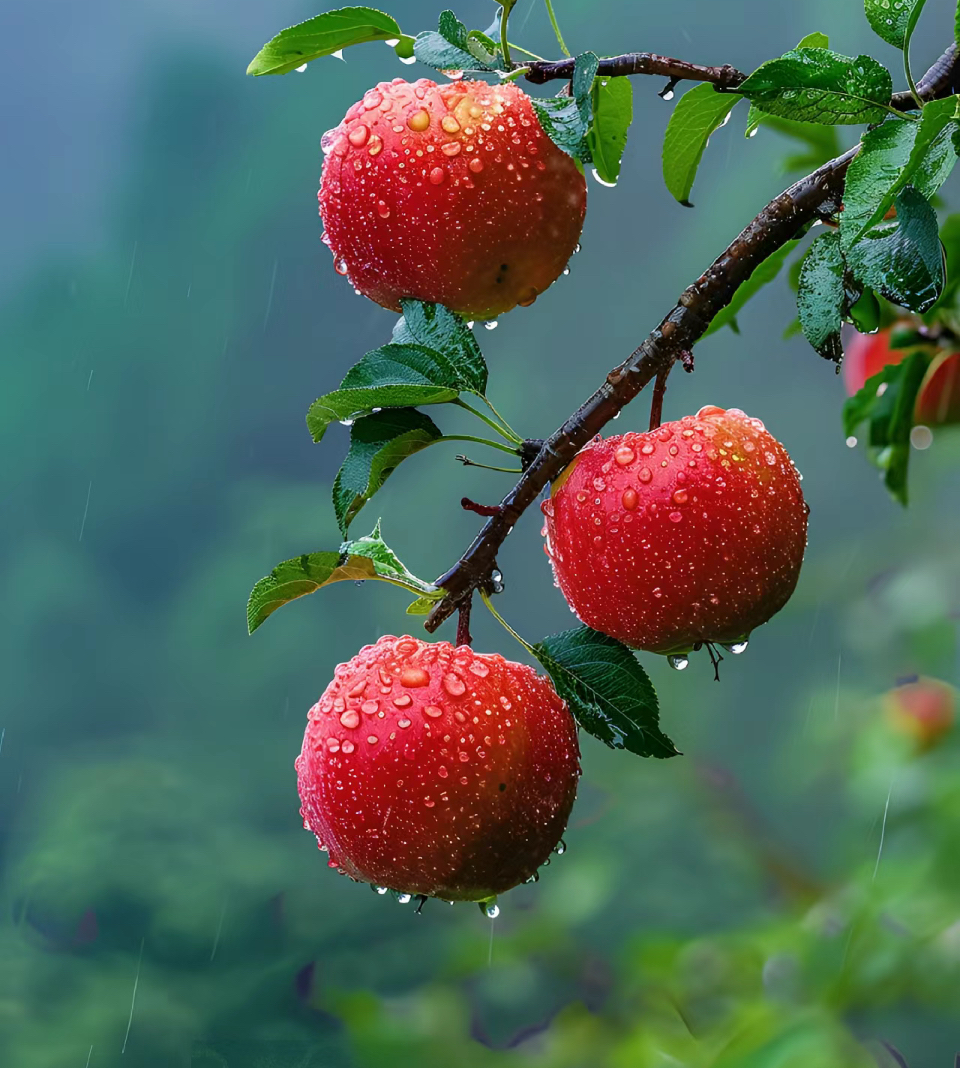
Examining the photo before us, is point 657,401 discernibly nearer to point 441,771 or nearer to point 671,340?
point 671,340

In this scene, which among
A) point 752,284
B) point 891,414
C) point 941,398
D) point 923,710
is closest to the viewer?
point 752,284

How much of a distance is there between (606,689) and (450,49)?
10.2 inches

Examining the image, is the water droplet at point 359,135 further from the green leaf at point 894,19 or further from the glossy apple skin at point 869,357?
the glossy apple skin at point 869,357

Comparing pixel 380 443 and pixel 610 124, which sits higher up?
pixel 610 124

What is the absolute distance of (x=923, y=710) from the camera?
4.51 feet

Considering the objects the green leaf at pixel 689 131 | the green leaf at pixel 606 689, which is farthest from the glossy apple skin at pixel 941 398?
the green leaf at pixel 606 689

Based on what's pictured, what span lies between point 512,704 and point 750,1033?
0.65 m

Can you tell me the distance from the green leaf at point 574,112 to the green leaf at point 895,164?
98 mm

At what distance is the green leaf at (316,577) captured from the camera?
1.55 feet

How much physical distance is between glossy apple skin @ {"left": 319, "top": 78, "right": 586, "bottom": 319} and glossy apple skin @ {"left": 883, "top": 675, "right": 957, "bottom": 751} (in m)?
1.04

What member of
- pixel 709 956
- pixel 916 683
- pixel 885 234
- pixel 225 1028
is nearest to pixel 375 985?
pixel 225 1028

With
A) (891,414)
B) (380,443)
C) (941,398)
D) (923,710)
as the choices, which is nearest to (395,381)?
(380,443)

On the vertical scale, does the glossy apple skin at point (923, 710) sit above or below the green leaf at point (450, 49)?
below

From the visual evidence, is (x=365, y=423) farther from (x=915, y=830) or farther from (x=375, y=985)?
(x=375, y=985)
